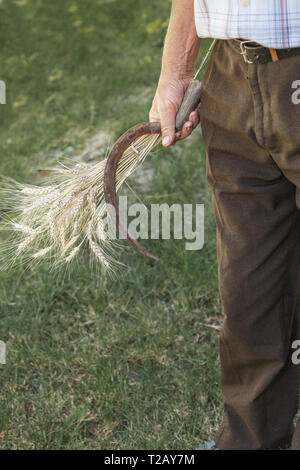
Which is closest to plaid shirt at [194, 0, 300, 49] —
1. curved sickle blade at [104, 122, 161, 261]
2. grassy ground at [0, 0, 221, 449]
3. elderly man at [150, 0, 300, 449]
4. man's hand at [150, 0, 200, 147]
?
elderly man at [150, 0, 300, 449]

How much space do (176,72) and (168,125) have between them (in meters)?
0.16

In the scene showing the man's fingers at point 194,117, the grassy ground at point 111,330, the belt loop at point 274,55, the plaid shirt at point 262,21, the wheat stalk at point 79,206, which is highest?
the plaid shirt at point 262,21

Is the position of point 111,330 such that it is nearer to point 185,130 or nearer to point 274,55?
point 185,130

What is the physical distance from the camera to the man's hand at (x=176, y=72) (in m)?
1.52

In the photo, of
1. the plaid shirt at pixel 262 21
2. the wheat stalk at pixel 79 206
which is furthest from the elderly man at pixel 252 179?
the wheat stalk at pixel 79 206

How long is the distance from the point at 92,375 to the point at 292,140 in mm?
1313

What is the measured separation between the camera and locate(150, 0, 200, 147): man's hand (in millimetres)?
1520

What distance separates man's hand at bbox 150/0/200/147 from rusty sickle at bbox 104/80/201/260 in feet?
0.07

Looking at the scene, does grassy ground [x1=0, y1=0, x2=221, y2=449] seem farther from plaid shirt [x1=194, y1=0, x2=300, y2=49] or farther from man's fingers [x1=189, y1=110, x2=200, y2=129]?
plaid shirt [x1=194, y1=0, x2=300, y2=49]

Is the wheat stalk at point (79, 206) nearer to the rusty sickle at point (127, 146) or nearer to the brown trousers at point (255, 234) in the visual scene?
the rusty sickle at point (127, 146)

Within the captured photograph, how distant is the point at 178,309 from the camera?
2.41 meters

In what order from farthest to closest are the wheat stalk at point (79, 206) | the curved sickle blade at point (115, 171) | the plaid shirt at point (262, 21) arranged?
the wheat stalk at point (79, 206)
the curved sickle blade at point (115, 171)
the plaid shirt at point (262, 21)

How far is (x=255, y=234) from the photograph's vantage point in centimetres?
149

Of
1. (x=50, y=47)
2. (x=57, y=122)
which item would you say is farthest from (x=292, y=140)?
(x=50, y=47)
